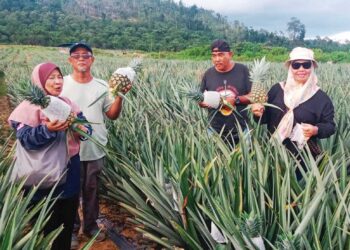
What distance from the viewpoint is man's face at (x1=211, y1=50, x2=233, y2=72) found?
3.16 metres

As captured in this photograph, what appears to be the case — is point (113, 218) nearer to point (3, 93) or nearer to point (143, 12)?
point (3, 93)

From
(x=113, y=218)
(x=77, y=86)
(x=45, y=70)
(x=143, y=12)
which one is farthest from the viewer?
(x=143, y=12)

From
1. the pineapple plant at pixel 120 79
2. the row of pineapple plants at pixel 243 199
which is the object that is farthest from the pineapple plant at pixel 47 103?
the row of pineapple plants at pixel 243 199

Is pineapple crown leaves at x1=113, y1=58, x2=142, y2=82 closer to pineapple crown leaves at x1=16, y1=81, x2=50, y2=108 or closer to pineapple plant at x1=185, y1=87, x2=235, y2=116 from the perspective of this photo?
pineapple plant at x1=185, y1=87, x2=235, y2=116

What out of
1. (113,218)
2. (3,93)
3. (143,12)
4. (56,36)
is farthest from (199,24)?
(113,218)

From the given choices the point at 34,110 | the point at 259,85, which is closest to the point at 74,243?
the point at 34,110

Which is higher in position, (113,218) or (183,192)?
(183,192)

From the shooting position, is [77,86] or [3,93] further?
[3,93]

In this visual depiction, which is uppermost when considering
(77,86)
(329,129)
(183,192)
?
(77,86)

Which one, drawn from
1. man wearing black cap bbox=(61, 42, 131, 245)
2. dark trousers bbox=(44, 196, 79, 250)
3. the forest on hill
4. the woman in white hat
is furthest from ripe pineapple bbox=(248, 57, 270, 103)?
the forest on hill

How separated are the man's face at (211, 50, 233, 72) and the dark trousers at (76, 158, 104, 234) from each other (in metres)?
1.12

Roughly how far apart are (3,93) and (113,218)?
9446 millimetres

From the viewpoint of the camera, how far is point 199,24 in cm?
9069

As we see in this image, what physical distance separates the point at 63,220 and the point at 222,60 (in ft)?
5.37
